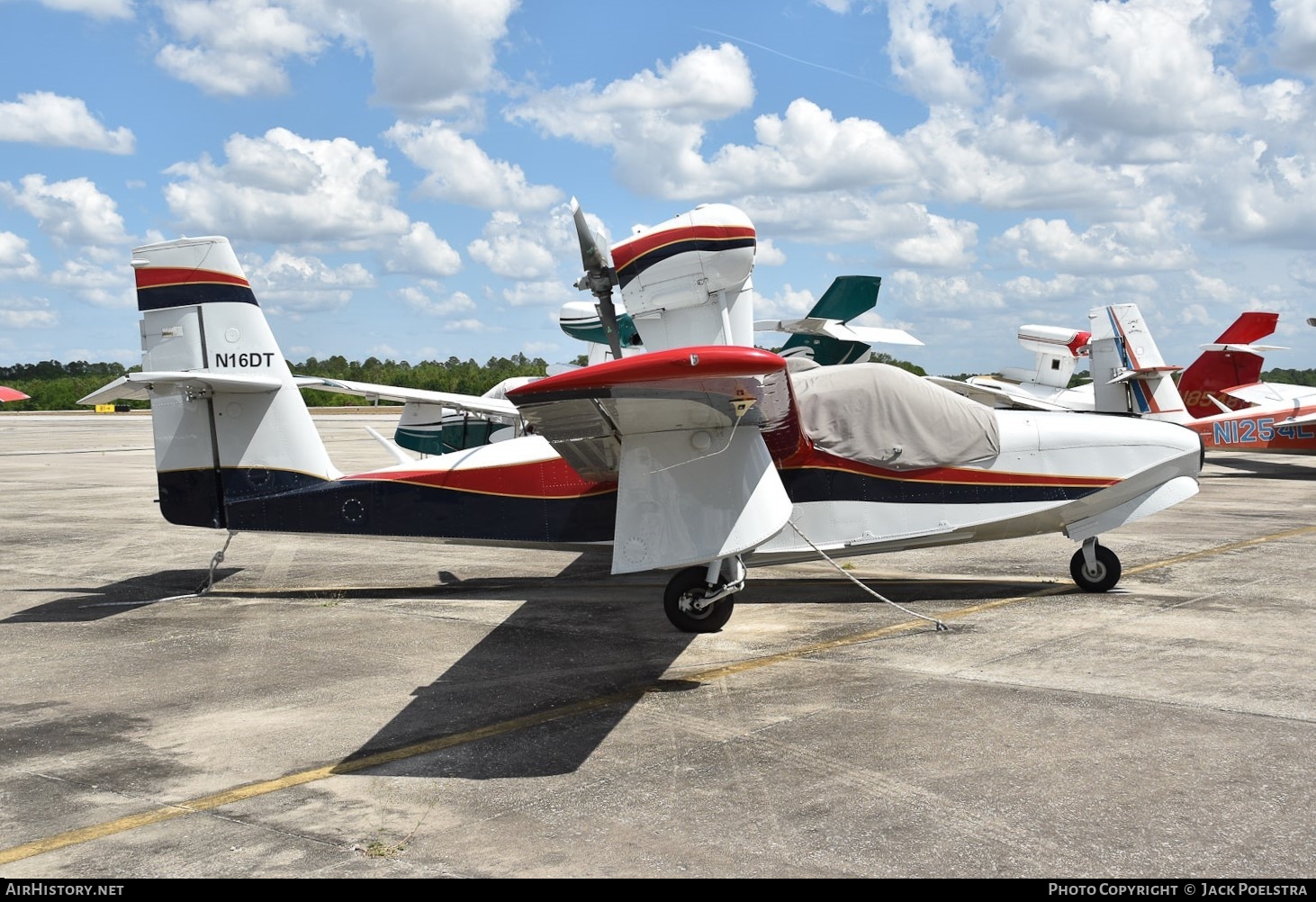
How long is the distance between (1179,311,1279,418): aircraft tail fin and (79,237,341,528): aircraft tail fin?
25028 mm

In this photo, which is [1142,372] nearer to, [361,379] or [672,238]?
[672,238]

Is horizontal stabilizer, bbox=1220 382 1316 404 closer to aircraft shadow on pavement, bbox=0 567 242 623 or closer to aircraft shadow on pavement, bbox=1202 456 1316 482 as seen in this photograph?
aircraft shadow on pavement, bbox=1202 456 1316 482

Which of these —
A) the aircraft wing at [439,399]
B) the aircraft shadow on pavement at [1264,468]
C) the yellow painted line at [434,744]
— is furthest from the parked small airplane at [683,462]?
the aircraft shadow on pavement at [1264,468]

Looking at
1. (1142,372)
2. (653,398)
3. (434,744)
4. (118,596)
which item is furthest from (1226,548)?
(1142,372)

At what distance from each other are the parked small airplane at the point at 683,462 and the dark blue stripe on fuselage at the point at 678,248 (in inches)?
0.5

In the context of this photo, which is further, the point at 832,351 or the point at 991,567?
the point at 832,351

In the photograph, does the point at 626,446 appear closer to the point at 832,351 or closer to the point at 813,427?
the point at 813,427

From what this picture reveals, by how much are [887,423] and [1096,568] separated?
239cm

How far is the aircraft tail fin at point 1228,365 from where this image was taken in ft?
92.0

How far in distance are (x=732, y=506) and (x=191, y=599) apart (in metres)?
5.96

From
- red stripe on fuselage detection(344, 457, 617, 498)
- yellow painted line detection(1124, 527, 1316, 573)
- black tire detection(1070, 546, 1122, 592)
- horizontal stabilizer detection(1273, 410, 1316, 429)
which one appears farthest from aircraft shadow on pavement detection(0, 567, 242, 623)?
horizontal stabilizer detection(1273, 410, 1316, 429)

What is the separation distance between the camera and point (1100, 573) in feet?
31.6

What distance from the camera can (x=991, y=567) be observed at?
37.3 feet
